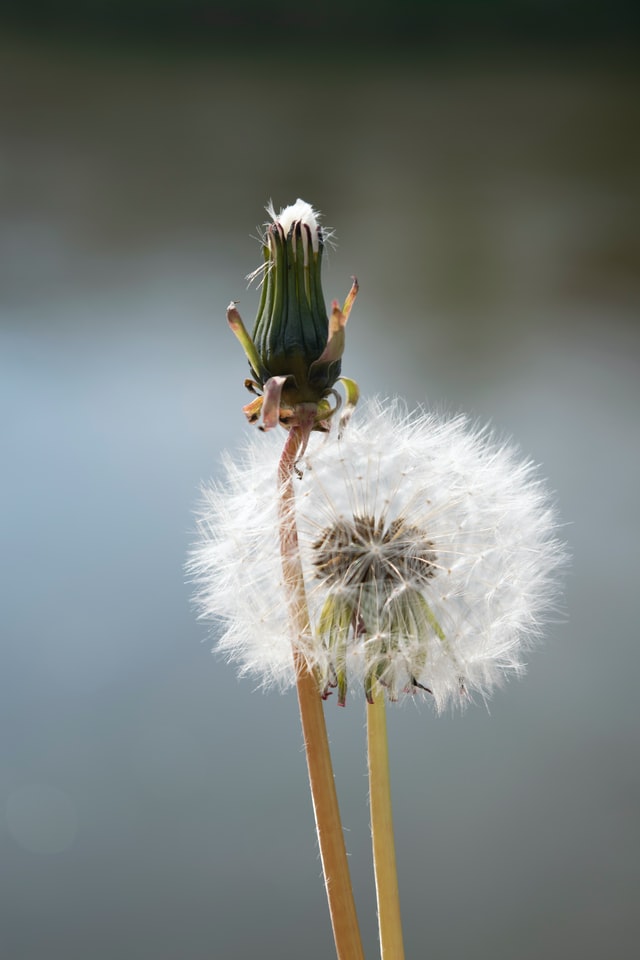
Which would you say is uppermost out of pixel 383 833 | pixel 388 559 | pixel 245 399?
pixel 245 399

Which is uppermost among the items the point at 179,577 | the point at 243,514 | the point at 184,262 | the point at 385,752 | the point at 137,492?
the point at 184,262

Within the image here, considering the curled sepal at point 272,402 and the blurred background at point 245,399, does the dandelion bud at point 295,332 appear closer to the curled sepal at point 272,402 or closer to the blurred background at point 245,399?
the curled sepal at point 272,402

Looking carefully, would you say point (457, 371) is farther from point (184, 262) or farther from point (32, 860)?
point (32, 860)

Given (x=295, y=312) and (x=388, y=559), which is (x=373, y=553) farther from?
(x=295, y=312)

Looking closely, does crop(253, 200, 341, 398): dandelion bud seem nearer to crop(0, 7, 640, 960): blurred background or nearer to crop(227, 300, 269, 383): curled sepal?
crop(227, 300, 269, 383): curled sepal

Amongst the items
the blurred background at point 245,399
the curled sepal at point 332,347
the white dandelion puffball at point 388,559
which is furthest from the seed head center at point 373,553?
the blurred background at point 245,399

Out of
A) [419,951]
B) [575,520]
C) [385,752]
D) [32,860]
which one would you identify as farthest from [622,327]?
[385,752]

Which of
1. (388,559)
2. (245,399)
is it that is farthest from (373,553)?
(245,399)

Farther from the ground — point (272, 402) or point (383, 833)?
point (272, 402)
